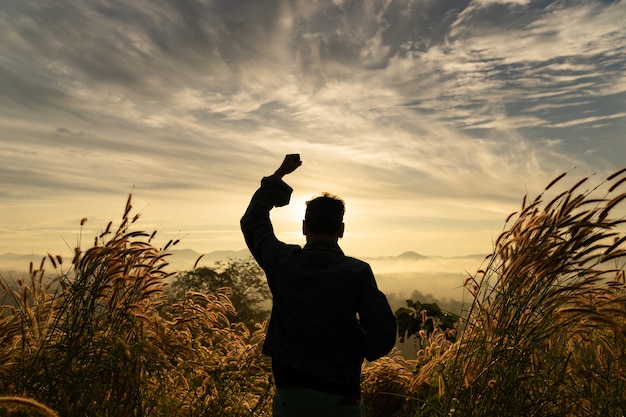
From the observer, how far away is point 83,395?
4.13 metres

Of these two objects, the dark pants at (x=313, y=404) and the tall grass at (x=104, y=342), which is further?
the tall grass at (x=104, y=342)

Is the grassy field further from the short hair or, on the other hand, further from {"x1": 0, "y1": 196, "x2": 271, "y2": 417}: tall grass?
the short hair

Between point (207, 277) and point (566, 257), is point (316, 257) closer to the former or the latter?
point (566, 257)

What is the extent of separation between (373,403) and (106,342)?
3130 mm

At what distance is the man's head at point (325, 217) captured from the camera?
3035mm

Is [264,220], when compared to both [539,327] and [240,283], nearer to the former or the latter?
[539,327]

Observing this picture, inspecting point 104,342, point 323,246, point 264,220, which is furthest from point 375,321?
point 104,342

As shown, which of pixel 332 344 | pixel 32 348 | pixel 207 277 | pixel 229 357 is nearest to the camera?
pixel 332 344

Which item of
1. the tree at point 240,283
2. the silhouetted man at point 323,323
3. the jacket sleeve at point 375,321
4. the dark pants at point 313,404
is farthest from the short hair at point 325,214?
the tree at point 240,283

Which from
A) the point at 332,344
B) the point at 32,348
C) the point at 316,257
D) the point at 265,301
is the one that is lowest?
the point at 265,301

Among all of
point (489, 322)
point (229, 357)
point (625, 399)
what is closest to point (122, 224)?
point (229, 357)

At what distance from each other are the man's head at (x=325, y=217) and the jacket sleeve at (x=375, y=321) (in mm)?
315

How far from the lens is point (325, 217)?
3.04 m

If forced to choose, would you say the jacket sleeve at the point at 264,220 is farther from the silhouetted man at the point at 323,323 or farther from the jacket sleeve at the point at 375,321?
the jacket sleeve at the point at 375,321
